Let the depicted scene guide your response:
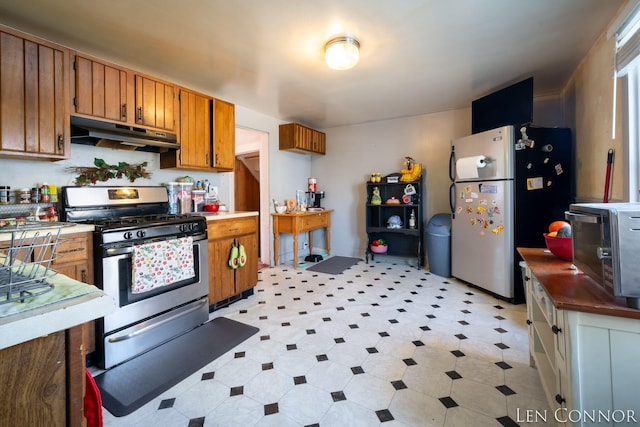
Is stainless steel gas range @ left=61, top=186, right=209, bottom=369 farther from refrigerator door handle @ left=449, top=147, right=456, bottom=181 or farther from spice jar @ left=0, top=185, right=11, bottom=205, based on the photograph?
refrigerator door handle @ left=449, top=147, right=456, bottom=181

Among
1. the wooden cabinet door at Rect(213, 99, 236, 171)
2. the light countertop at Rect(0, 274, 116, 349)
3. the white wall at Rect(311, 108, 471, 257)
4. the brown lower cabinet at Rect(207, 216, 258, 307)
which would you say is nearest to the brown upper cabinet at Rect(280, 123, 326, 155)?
the white wall at Rect(311, 108, 471, 257)

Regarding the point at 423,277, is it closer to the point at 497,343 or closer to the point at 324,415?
the point at 497,343

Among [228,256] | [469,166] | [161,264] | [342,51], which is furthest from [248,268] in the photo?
[469,166]

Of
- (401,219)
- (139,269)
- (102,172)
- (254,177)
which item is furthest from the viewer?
(254,177)

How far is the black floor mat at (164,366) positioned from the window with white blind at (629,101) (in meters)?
2.91

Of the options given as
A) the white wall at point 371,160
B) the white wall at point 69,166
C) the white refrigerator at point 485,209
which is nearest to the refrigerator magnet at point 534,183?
the white refrigerator at point 485,209

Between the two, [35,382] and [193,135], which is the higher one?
[193,135]

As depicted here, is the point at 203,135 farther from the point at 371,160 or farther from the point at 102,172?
the point at 371,160

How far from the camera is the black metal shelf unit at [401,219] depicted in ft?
14.4

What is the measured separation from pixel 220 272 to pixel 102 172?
1.38 metres

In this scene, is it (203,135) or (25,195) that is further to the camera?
(203,135)

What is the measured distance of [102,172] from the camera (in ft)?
8.36

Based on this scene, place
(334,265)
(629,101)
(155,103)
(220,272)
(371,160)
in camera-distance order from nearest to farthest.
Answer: (629,101)
(155,103)
(220,272)
(334,265)
(371,160)

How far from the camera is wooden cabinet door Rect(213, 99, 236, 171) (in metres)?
3.22
